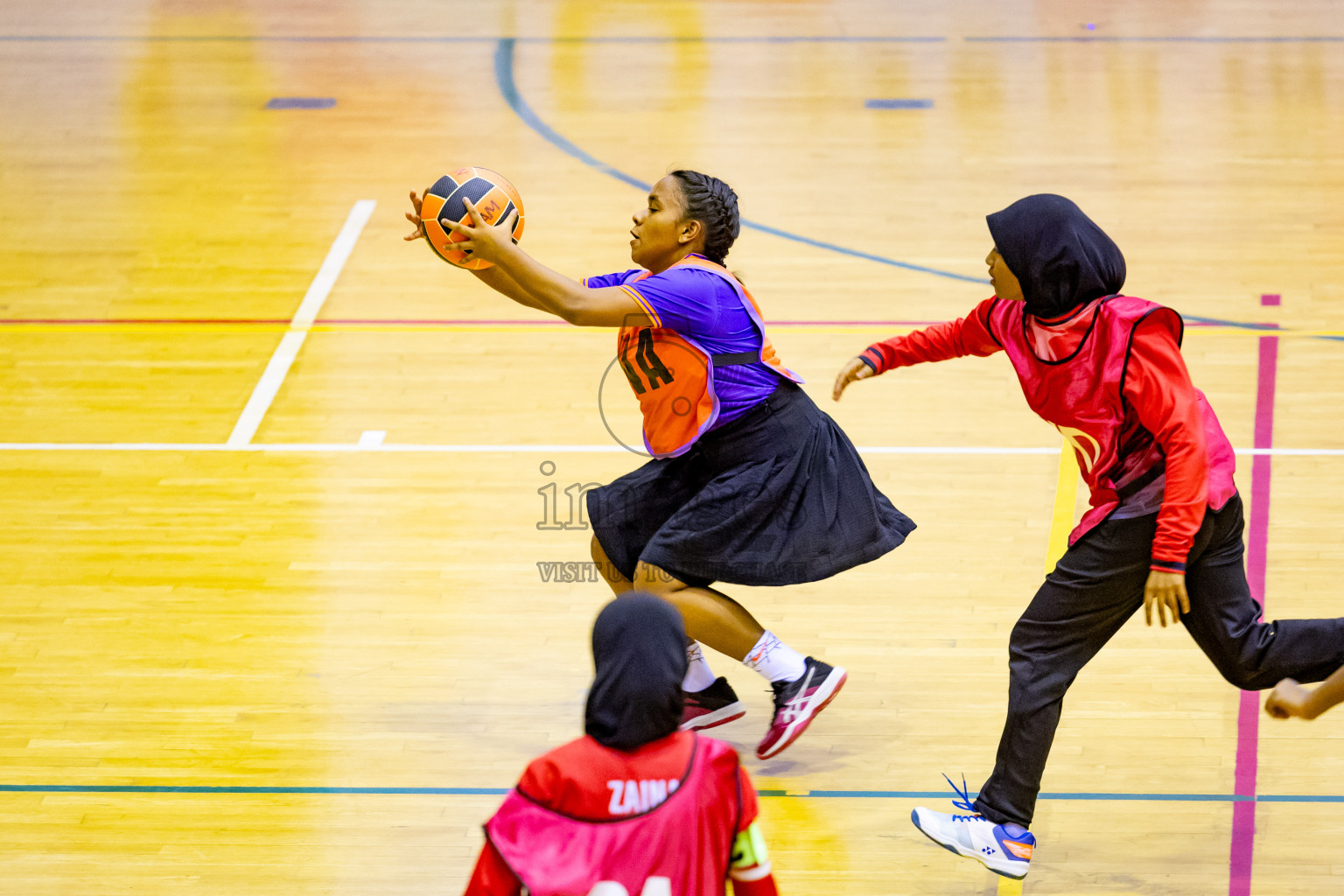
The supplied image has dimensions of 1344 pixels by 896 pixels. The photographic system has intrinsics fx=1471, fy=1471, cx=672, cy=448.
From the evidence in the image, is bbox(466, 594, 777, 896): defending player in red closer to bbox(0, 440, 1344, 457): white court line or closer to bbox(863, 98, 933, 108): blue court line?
bbox(0, 440, 1344, 457): white court line

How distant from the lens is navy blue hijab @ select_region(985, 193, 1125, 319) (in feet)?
11.1

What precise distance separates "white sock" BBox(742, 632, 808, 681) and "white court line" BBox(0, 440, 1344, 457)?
6.57 ft

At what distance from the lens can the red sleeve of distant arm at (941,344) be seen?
150 inches

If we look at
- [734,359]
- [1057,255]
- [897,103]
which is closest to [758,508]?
[734,359]

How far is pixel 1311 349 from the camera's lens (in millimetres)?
6855

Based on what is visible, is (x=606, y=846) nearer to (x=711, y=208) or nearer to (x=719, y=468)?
(x=719, y=468)

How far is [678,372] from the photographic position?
4.03 m

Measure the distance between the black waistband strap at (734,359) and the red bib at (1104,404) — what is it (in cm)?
76

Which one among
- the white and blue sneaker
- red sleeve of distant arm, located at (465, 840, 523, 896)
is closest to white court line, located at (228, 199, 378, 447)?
the white and blue sneaker

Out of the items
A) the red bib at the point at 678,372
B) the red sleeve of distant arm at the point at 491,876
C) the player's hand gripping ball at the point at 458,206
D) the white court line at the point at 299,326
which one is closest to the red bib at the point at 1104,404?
the red bib at the point at 678,372

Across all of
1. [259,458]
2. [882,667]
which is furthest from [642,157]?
[882,667]

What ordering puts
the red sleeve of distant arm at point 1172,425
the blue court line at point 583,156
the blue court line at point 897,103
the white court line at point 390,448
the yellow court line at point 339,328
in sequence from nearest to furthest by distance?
the red sleeve of distant arm at point 1172,425, the white court line at point 390,448, the yellow court line at point 339,328, the blue court line at point 583,156, the blue court line at point 897,103

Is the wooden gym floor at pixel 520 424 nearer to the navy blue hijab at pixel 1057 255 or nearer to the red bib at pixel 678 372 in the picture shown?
the red bib at pixel 678 372

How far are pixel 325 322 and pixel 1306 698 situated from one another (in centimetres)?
533
